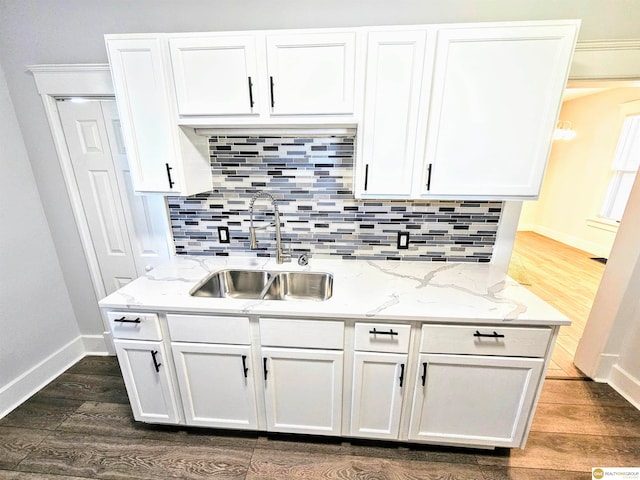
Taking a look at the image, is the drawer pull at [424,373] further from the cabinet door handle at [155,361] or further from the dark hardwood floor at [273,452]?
the cabinet door handle at [155,361]

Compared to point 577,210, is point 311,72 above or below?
above

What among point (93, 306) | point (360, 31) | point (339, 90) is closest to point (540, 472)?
point (339, 90)

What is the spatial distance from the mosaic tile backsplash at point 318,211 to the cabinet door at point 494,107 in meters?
0.35

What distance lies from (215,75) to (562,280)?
15.3 feet

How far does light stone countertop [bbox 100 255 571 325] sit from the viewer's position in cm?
137

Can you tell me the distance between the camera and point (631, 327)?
1.98 m

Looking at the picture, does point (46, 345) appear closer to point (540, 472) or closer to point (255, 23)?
point (255, 23)

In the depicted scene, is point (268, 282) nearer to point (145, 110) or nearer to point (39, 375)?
point (145, 110)

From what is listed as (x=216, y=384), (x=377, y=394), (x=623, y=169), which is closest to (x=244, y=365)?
(x=216, y=384)

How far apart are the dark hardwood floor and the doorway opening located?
167 centimetres

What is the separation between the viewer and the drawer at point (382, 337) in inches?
55.6

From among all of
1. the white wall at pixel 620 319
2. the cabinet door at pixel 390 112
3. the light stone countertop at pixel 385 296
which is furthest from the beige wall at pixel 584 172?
the cabinet door at pixel 390 112

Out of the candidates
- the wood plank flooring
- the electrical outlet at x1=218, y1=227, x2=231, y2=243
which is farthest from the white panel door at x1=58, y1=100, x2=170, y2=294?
the wood plank flooring

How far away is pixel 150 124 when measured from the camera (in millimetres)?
1565
